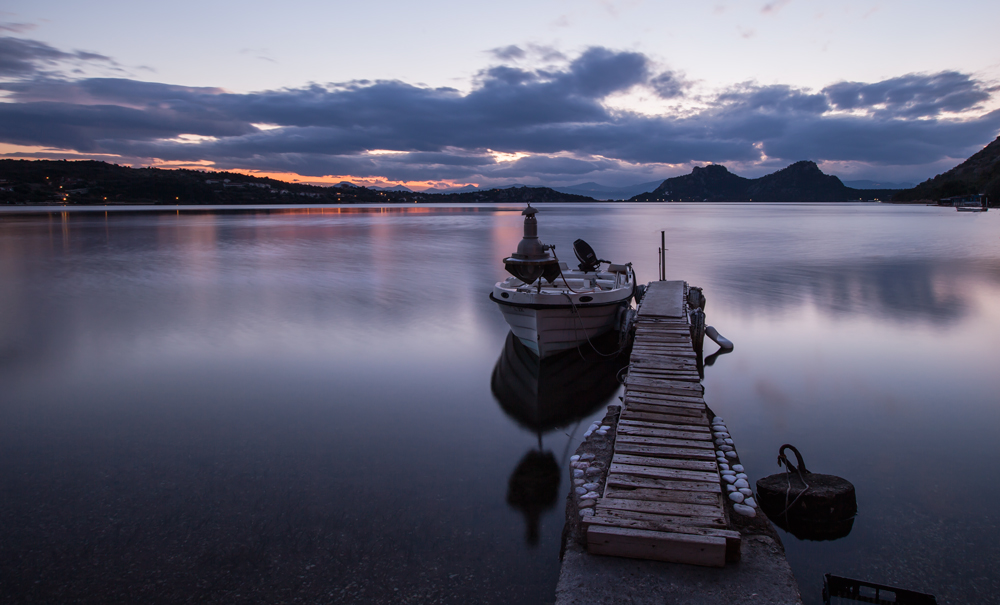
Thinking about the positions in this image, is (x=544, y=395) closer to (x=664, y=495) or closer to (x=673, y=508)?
(x=664, y=495)

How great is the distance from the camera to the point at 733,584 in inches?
164

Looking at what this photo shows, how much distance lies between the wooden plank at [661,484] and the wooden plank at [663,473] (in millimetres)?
46

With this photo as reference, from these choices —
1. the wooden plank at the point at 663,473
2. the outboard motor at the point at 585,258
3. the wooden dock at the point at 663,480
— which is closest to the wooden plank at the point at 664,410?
the wooden dock at the point at 663,480

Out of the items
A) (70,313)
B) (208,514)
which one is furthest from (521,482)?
(70,313)

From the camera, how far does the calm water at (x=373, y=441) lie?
5.04m

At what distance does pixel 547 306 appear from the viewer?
1153 cm

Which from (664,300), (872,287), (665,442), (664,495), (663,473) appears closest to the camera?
(664,495)

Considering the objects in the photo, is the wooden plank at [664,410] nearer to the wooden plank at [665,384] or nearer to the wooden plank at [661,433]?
the wooden plank at [661,433]

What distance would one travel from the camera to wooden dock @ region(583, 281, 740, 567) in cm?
435

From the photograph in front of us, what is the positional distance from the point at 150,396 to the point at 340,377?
10.1 ft

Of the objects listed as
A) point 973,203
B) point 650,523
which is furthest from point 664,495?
point 973,203

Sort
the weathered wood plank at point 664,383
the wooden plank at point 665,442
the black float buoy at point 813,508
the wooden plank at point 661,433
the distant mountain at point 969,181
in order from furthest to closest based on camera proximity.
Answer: the distant mountain at point 969,181 < the weathered wood plank at point 664,383 < the wooden plank at point 661,433 < the wooden plank at point 665,442 < the black float buoy at point 813,508

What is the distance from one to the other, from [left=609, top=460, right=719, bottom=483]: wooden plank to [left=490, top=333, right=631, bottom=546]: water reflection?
1.11 meters

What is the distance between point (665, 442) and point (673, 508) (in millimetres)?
1334
